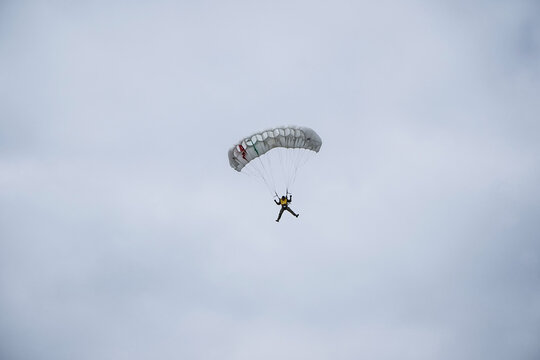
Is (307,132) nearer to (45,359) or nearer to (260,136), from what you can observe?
(260,136)

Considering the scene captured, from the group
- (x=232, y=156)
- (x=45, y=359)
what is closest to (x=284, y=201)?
(x=232, y=156)

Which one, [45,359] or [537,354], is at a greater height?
[537,354]

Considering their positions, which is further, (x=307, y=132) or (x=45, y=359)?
(x=45, y=359)

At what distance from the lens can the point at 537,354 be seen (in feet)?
650

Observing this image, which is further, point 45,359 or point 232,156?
point 45,359

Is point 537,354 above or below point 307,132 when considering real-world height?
above

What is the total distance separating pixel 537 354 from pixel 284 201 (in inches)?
8493

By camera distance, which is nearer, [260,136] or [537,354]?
[260,136]

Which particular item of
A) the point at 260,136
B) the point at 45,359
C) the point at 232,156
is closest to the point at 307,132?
the point at 260,136

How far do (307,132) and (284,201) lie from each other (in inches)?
202

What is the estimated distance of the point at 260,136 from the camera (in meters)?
30.6

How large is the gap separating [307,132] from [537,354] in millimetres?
217418

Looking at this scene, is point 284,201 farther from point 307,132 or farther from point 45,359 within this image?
point 45,359

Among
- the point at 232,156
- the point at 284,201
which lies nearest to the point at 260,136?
the point at 232,156
